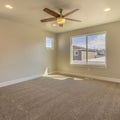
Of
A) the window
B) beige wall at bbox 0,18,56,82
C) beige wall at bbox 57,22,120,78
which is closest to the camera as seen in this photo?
beige wall at bbox 0,18,56,82

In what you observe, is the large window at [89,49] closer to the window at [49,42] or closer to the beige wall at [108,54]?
the beige wall at [108,54]

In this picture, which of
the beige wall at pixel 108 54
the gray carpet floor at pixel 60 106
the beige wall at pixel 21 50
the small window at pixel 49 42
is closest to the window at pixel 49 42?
the small window at pixel 49 42

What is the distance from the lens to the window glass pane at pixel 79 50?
593 cm

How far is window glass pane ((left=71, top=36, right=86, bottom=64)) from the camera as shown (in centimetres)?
593

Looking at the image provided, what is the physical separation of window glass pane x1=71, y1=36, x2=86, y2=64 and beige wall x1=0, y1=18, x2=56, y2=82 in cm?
165

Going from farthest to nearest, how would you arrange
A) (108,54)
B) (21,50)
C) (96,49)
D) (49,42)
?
(49,42), (96,49), (108,54), (21,50)

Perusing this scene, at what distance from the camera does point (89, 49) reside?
572 centimetres

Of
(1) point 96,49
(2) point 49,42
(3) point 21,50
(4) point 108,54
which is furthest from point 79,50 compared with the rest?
(3) point 21,50

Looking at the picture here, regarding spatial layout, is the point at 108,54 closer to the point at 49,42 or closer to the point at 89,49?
the point at 89,49

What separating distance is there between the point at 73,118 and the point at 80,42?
15.3 ft

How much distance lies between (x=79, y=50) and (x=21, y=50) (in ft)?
10.6

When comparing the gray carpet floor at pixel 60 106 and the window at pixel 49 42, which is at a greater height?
the window at pixel 49 42

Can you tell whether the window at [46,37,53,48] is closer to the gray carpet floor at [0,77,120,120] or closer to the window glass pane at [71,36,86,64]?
the window glass pane at [71,36,86,64]

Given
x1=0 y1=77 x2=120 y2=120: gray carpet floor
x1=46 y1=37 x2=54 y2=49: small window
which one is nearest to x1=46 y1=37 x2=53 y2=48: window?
x1=46 y1=37 x2=54 y2=49: small window
